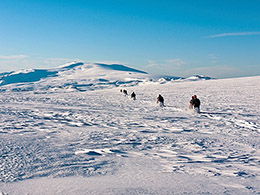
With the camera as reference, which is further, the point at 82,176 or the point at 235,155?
the point at 235,155

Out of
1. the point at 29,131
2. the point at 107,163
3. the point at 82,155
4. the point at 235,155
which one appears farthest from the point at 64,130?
the point at 235,155

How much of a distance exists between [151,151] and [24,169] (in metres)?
3.12

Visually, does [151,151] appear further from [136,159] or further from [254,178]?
[254,178]

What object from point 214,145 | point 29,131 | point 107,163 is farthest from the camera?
point 29,131

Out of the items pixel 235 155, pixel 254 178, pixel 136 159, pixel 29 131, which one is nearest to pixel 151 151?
pixel 136 159

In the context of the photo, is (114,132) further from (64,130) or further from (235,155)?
(235,155)

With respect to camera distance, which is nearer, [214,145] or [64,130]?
[214,145]

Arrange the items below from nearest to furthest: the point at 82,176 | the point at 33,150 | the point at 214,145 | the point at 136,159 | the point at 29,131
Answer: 1. the point at 82,176
2. the point at 136,159
3. the point at 33,150
4. the point at 214,145
5. the point at 29,131

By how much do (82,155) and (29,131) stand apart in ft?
13.0

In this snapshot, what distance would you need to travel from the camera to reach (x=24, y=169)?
4.94 meters

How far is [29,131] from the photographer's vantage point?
9133 mm

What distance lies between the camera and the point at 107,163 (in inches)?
216

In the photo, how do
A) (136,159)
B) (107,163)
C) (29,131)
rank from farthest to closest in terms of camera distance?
1. (29,131)
2. (136,159)
3. (107,163)

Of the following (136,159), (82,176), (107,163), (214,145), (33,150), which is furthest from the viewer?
(214,145)
